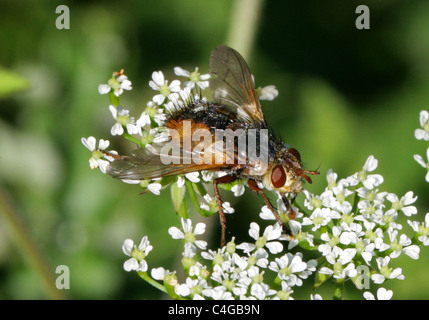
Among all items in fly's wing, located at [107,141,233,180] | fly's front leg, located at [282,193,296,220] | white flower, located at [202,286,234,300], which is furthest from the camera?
fly's front leg, located at [282,193,296,220]

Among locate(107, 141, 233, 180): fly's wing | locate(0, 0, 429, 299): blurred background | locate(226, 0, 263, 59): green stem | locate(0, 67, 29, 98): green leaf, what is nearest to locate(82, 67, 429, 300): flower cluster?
locate(107, 141, 233, 180): fly's wing

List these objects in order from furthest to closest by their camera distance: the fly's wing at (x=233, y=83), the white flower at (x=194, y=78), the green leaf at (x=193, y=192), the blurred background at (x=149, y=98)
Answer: the blurred background at (x=149, y=98), the white flower at (x=194, y=78), the fly's wing at (x=233, y=83), the green leaf at (x=193, y=192)

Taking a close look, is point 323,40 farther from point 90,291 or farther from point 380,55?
point 90,291

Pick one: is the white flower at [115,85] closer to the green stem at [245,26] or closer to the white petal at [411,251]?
the green stem at [245,26]

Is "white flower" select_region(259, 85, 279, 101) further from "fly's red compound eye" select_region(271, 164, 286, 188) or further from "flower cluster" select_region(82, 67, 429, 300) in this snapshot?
"fly's red compound eye" select_region(271, 164, 286, 188)

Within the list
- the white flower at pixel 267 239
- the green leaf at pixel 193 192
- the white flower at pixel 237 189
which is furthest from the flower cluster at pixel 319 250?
the white flower at pixel 237 189

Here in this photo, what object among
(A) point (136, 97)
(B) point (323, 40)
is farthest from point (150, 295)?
(B) point (323, 40)
